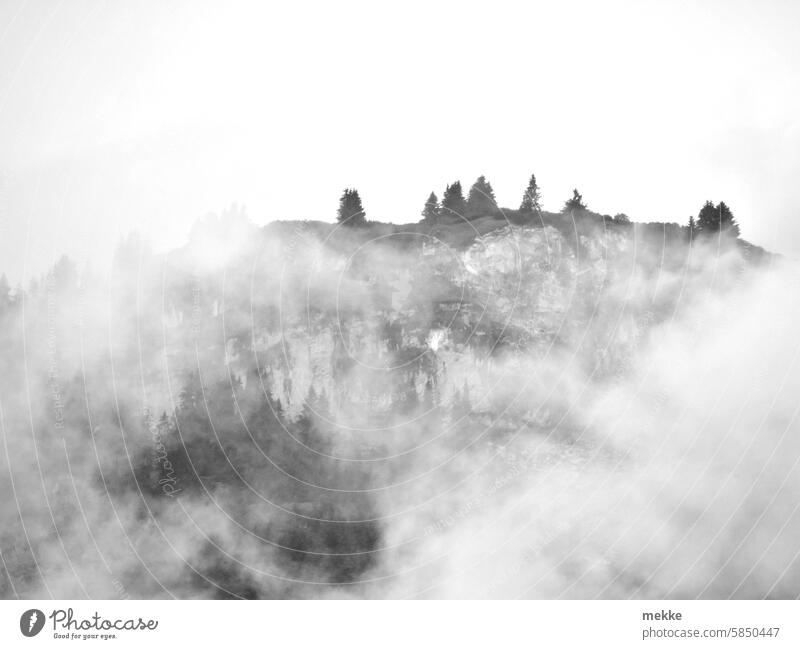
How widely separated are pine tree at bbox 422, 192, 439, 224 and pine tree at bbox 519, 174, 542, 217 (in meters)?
3.30

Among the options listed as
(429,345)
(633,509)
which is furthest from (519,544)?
(429,345)

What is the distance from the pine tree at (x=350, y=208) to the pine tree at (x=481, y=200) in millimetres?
3686

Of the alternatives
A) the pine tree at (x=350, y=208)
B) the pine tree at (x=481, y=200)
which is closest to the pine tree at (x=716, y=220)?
the pine tree at (x=481, y=200)

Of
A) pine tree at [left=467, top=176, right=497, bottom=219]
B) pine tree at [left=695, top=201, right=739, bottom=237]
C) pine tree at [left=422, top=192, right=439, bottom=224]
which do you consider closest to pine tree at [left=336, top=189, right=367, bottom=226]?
pine tree at [left=422, top=192, right=439, bottom=224]

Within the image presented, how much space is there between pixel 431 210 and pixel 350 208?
2955 millimetres

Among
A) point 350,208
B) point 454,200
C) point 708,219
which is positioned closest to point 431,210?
point 454,200

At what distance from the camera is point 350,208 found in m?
23.0

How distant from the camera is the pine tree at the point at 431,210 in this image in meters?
23.6

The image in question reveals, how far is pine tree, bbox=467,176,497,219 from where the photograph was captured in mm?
23500

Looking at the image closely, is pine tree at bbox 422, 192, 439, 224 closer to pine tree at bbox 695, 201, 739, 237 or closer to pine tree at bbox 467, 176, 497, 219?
pine tree at bbox 467, 176, 497, 219

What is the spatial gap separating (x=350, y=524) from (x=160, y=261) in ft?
32.8
